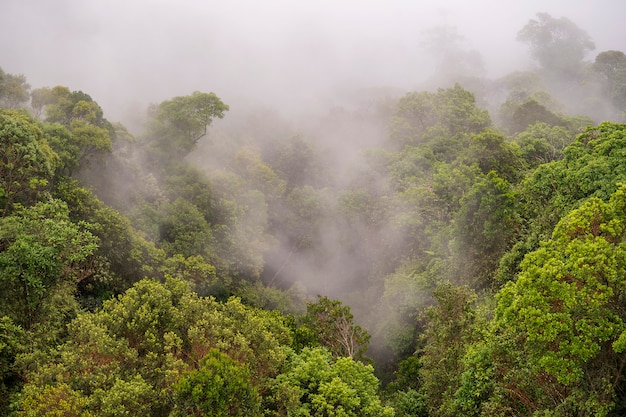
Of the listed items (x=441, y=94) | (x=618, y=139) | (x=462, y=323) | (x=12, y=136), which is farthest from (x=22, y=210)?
(x=441, y=94)

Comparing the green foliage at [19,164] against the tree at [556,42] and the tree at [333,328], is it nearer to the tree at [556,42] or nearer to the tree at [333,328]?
the tree at [333,328]

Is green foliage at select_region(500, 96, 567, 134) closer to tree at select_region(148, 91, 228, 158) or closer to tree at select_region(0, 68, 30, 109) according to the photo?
tree at select_region(148, 91, 228, 158)

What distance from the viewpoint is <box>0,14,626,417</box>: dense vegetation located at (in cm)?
1169

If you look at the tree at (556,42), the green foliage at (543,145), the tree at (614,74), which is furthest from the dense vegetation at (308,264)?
the tree at (556,42)

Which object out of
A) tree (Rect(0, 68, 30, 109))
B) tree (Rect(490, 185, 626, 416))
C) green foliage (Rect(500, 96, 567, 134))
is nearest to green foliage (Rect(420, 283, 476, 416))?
tree (Rect(490, 185, 626, 416))

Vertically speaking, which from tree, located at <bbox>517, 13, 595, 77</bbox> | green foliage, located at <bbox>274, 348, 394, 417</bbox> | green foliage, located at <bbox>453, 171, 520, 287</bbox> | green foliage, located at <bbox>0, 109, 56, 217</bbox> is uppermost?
tree, located at <bbox>517, 13, 595, 77</bbox>

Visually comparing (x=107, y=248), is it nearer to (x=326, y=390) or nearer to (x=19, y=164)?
(x=19, y=164)

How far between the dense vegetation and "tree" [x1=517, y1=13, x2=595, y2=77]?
15.9 meters

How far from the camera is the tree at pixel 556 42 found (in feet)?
202

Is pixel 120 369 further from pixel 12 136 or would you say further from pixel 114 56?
pixel 114 56

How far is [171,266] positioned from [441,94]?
2711 centimetres

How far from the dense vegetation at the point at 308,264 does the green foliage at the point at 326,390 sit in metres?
0.08

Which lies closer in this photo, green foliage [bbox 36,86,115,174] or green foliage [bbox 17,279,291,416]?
green foliage [bbox 17,279,291,416]

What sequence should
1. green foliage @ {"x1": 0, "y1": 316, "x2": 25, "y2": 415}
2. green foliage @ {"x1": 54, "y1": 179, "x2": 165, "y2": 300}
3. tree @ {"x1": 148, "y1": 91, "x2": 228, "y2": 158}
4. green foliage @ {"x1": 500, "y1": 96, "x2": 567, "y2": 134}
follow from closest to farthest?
green foliage @ {"x1": 0, "y1": 316, "x2": 25, "y2": 415} → green foliage @ {"x1": 54, "y1": 179, "x2": 165, "y2": 300} → tree @ {"x1": 148, "y1": 91, "x2": 228, "y2": 158} → green foliage @ {"x1": 500, "y1": 96, "x2": 567, "y2": 134}
